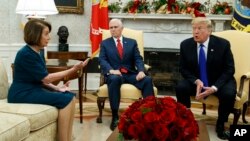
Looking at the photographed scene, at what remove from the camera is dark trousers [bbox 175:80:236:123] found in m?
3.33

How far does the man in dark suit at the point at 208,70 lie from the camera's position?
11.1 ft

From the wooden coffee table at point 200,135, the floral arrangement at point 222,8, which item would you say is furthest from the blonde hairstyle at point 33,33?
the floral arrangement at point 222,8

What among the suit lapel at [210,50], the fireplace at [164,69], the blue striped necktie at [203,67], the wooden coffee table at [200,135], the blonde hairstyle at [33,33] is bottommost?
the fireplace at [164,69]

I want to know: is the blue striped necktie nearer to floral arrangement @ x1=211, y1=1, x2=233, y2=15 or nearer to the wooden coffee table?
the wooden coffee table

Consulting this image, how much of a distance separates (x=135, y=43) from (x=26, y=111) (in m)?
1.94

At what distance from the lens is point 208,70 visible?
140 inches

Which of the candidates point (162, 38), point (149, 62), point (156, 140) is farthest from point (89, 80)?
point (156, 140)

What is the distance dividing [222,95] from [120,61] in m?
1.26

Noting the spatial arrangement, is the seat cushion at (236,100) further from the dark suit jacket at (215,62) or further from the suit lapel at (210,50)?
the suit lapel at (210,50)

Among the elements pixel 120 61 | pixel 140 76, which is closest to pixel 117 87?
pixel 140 76

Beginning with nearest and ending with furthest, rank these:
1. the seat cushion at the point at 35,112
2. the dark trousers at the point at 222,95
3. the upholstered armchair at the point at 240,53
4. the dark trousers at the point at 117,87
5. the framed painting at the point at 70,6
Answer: the seat cushion at the point at 35,112 < the dark trousers at the point at 222,95 < the dark trousers at the point at 117,87 < the upholstered armchair at the point at 240,53 < the framed painting at the point at 70,6

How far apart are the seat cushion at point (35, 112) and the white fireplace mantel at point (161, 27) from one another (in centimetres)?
320

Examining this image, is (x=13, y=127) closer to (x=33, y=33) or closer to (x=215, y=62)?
(x=33, y=33)

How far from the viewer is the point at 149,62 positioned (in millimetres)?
5703
